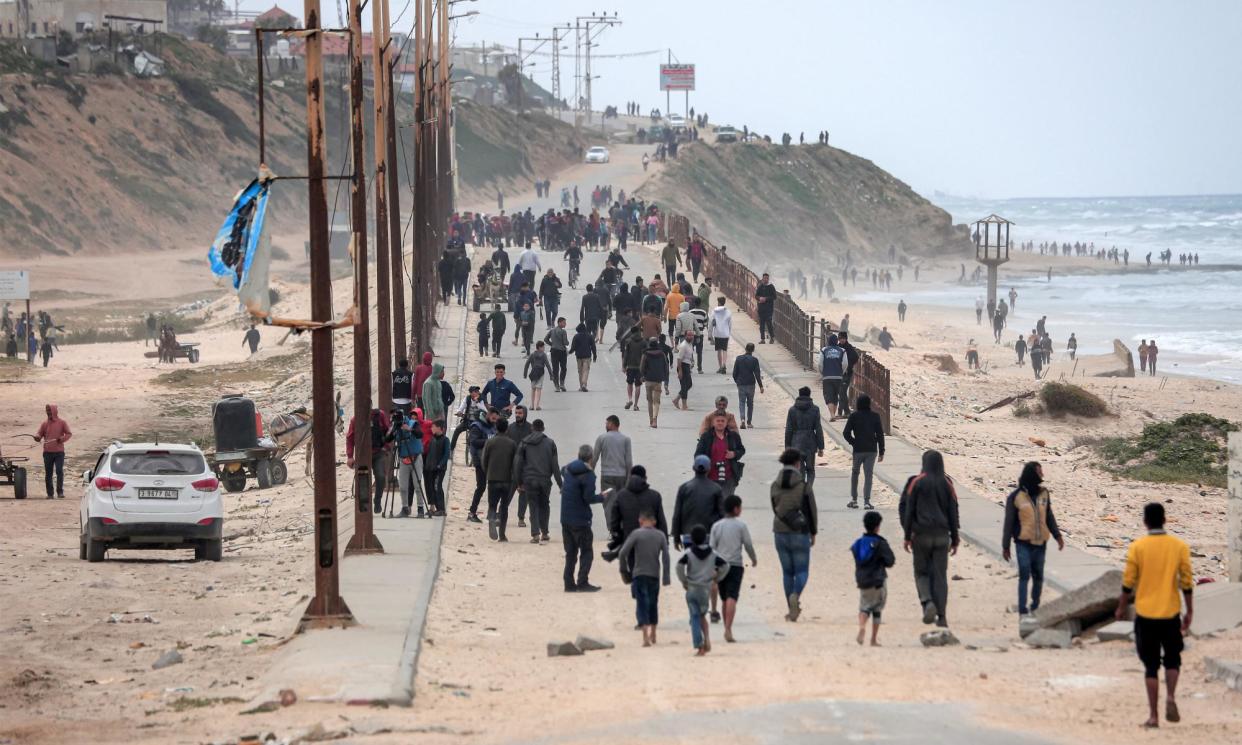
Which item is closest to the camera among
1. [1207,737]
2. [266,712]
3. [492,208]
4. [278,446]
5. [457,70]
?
[1207,737]

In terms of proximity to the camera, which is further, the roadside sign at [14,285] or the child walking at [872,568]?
the roadside sign at [14,285]

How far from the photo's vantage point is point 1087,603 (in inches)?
559

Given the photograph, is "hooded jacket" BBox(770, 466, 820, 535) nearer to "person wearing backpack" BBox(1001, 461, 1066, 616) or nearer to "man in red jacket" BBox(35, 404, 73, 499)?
"person wearing backpack" BBox(1001, 461, 1066, 616)

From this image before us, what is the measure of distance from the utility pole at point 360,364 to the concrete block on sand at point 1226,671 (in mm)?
8534

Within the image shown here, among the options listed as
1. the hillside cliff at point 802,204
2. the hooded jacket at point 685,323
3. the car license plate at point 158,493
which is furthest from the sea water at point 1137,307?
the car license plate at point 158,493

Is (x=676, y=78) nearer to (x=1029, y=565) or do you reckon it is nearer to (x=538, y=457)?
(x=538, y=457)

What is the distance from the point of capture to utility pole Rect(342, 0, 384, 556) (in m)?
17.7

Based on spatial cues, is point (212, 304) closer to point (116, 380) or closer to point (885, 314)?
point (116, 380)

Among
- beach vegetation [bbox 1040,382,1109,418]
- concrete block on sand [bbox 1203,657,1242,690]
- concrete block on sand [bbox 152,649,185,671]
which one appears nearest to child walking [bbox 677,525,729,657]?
concrete block on sand [bbox 1203,657,1242,690]

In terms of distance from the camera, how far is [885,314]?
282 ft

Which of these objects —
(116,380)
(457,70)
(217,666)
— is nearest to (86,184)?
(116,380)

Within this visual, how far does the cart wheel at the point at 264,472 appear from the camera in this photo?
28500 millimetres

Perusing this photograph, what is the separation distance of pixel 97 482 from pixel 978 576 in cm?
970

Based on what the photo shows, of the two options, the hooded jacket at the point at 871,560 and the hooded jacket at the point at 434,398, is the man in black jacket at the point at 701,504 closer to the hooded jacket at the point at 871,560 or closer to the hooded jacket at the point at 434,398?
the hooded jacket at the point at 871,560
